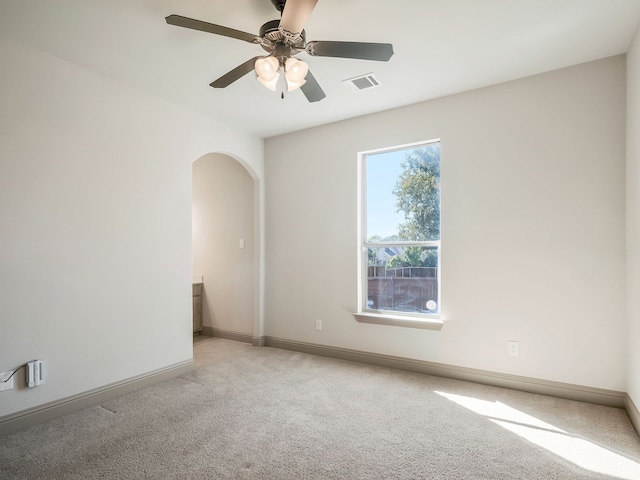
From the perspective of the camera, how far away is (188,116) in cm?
362

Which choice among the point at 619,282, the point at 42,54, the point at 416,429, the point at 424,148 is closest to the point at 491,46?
the point at 424,148

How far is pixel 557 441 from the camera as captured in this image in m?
2.22

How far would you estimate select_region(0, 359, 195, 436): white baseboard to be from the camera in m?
2.37

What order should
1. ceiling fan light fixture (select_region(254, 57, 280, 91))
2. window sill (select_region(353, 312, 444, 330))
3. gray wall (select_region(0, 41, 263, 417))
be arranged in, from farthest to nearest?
1. window sill (select_region(353, 312, 444, 330))
2. gray wall (select_region(0, 41, 263, 417))
3. ceiling fan light fixture (select_region(254, 57, 280, 91))

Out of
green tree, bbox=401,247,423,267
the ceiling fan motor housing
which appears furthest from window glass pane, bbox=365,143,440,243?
the ceiling fan motor housing

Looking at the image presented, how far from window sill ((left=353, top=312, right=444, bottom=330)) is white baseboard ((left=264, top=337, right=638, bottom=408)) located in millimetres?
341

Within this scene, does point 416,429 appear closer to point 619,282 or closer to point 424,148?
point 619,282

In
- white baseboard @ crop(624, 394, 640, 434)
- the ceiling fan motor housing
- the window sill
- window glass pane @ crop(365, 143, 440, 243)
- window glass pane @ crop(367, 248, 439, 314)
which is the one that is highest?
the ceiling fan motor housing

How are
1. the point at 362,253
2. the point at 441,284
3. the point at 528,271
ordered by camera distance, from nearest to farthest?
the point at 528,271, the point at 441,284, the point at 362,253

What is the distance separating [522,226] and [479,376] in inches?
54.0

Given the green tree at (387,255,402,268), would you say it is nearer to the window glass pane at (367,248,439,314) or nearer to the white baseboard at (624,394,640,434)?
the window glass pane at (367,248,439,314)

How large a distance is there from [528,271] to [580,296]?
39 cm

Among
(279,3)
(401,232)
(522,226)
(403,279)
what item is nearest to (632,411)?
(522,226)

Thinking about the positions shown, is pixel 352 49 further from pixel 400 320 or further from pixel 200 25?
pixel 400 320
